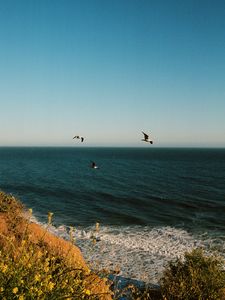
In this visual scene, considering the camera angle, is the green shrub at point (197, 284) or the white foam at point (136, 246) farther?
the white foam at point (136, 246)

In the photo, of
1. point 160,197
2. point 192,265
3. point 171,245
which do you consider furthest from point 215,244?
point 160,197

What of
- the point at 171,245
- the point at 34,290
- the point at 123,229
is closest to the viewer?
the point at 34,290

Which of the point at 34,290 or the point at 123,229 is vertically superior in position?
the point at 34,290

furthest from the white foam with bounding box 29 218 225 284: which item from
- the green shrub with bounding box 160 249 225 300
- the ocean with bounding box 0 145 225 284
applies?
the green shrub with bounding box 160 249 225 300

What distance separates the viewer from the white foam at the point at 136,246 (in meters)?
20.8

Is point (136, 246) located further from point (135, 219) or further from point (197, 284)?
point (197, 284)

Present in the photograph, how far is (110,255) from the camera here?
75.7 feet

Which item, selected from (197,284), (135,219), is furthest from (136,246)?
(197,284)

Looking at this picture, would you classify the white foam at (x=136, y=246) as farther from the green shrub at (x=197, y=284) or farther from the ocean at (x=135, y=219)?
the green shrub at (x=197, y=284)

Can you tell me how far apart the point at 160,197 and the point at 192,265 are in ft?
120

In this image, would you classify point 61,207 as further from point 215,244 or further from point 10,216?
point 10,216

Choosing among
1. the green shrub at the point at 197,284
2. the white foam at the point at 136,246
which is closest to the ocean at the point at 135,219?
the white foam at the point at 136,246

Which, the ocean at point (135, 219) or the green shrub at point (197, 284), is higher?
the green shrub at point (197, 284)

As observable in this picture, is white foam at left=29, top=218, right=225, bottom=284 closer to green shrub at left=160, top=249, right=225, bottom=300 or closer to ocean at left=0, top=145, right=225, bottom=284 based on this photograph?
ocean at left=0, top=145, right=225, bottom=284
